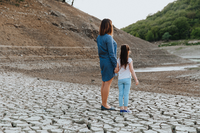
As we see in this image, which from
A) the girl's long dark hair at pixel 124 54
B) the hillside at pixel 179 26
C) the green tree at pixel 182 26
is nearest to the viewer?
the girl's long dark hair at pixel 124 54

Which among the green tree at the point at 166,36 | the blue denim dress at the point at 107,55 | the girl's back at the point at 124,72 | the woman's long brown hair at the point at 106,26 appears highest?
the green tree at the point at 166,36

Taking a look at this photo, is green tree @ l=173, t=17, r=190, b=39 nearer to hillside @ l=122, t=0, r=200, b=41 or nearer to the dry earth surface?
hillside @ l=122, t=0, r=200, b=41

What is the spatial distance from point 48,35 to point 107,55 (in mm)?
25331

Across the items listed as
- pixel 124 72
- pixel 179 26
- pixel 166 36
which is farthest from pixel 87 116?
pixel 179 26

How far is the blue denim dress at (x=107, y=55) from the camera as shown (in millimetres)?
5078

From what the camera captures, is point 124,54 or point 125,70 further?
point 125,70

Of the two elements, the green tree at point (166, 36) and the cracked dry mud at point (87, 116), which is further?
the green tree at point (166, 36)

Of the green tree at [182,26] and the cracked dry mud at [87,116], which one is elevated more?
the green tree at [182,26]

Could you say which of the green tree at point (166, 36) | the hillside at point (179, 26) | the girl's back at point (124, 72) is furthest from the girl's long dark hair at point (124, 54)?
the green tree at point (166, 36)

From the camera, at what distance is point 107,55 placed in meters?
5.22

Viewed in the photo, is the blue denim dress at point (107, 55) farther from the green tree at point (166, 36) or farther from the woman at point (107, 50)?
the green tree at point (166, 36)

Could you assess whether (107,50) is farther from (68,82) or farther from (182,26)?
(182,26)

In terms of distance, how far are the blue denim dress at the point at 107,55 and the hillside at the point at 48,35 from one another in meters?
18.9

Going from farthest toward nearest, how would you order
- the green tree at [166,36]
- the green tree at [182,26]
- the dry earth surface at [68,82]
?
the green tree at [182,26]
the green tree at [166,36]
the dry earth surface at [68,82]
